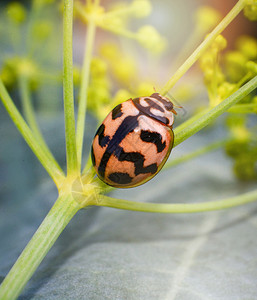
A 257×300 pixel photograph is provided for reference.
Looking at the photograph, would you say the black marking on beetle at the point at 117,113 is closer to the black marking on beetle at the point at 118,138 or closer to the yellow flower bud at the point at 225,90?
the black marking on beetle at the point at 118,138

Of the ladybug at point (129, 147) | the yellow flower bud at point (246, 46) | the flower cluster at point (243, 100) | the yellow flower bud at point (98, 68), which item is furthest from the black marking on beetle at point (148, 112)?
the yellow flower bud at point (246, 46)

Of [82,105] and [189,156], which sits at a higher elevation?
[82,105]

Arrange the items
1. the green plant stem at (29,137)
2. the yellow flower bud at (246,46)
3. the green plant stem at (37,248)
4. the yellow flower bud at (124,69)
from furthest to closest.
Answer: the yellow flower bud at (124,69)
the yellow flower bud at (246,46)
the green plant stem at (29,137)
the green plant stem at (37,248)

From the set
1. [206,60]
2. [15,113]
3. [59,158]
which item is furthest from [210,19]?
[15,113]

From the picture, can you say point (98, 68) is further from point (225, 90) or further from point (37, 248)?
point (37, 248)

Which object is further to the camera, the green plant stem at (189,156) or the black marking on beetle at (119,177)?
the green plant stem at (189,156)

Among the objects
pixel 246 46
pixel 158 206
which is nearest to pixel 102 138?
pixel 158 206

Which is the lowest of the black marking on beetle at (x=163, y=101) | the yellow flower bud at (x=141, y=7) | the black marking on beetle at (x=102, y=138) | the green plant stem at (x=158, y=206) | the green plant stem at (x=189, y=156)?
the green plant stem at (x=189, y=156)
